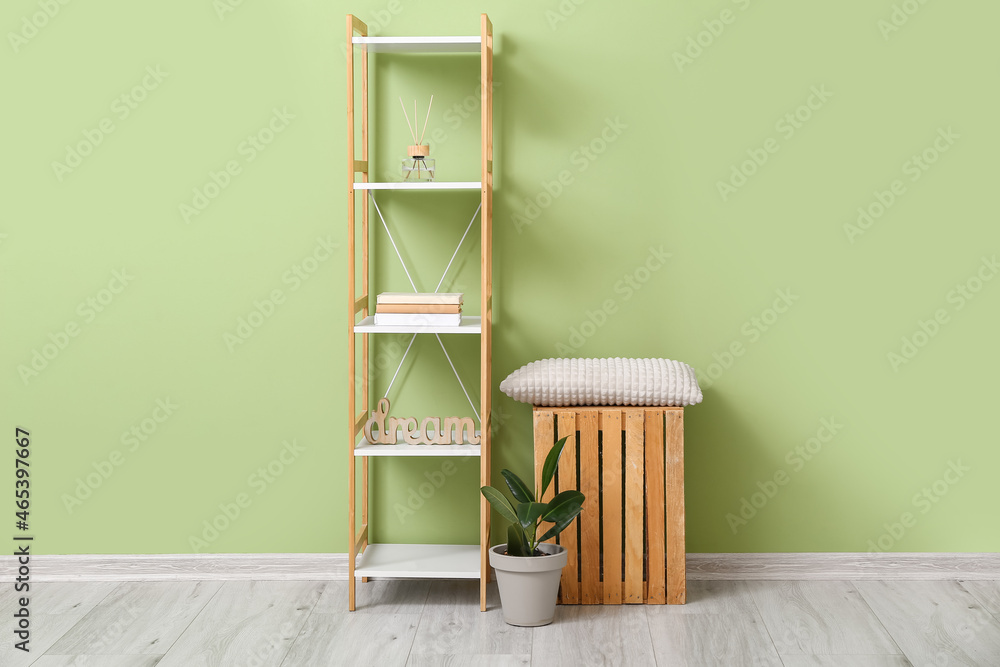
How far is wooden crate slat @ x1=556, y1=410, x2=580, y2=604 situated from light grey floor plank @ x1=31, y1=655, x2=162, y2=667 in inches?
46.3

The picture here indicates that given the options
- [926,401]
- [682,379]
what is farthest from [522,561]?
[926,401]

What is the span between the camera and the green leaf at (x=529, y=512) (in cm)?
257

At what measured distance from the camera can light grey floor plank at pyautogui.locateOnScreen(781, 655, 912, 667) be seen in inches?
93.7

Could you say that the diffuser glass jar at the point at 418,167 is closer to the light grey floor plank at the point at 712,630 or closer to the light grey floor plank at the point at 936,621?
the light grey floor plank at the point at 712,630

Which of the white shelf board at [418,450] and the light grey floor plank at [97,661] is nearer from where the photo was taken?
the light grey floor plank at [97,661]

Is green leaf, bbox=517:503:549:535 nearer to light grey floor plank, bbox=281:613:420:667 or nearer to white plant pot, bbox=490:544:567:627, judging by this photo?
white plant pot, bbox=490:544:567:627

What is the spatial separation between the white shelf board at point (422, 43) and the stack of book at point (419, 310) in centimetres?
75

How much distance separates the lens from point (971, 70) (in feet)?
9.66

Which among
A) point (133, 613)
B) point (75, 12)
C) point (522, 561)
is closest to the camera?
point (522, 561)

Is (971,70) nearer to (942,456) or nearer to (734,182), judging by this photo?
(734,182)

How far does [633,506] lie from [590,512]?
0.43ft

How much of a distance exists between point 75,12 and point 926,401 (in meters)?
3.03

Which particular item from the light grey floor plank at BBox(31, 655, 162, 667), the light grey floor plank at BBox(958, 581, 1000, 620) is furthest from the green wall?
the light grey floor plank at BBox(31, 655, 162, 667)

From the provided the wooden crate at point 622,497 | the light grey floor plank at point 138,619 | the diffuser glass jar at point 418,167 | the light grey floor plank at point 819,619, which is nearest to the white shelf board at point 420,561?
the wooden crate at point 622,497
